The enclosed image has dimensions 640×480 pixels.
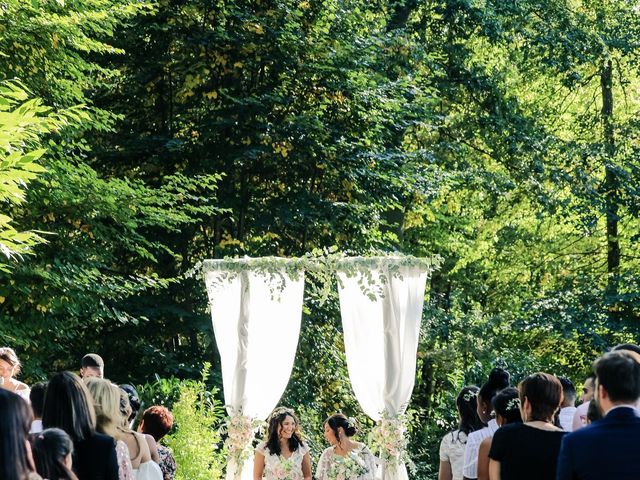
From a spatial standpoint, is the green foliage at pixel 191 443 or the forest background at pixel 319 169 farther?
the forest background at pixel 319 169

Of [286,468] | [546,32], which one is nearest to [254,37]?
[546,32]

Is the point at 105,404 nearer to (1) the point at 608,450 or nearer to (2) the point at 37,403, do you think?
(2) the point at 37,403

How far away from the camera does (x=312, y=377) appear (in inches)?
720

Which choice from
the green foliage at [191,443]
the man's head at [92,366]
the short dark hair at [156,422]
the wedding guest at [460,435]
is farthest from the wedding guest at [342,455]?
the short dark hair at [156,422]

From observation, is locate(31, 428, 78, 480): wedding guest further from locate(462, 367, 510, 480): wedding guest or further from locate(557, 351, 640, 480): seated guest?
locate(462, 367, 510, 480): wedding guest

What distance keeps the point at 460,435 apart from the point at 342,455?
2381mm

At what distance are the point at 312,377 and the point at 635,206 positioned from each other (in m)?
7.10

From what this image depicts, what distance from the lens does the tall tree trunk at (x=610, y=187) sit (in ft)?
→ 69.4

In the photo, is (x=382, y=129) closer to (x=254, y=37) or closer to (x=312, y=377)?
(x=254, y=37)

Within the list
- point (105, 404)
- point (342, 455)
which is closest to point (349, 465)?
point (342, 455)

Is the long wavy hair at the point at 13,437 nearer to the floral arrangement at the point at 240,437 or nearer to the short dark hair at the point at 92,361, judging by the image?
the short dark hair at the point at 92,361

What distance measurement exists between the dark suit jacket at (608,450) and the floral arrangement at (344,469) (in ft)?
19.3

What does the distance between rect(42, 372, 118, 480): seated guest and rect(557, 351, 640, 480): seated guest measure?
210 centimetres

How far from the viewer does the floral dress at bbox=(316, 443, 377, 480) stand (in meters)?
10.2
